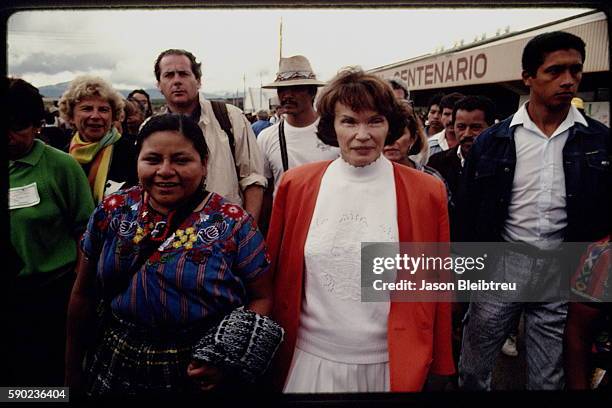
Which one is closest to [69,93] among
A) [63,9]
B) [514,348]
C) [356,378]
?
[63,9]

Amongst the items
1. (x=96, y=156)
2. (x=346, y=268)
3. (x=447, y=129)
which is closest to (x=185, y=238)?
(x=346, y=268)

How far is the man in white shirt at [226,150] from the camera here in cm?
218

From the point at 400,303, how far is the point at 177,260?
2.32ft

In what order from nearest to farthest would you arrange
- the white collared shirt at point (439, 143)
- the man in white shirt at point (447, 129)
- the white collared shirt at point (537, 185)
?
1. the white collared shirt at point (537, 185)
2. the man in white shirt at point (447, 129)
3. the white collared shirt at point (439, 143)

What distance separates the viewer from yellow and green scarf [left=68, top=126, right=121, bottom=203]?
1.87 metres

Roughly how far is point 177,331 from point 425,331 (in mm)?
786

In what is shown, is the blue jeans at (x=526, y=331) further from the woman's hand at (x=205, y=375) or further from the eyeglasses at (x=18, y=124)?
the eyeglasses at (x=18, y=124)

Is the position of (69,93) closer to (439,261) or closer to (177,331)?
(177,331)

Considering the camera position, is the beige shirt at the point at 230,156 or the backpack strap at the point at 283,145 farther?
the backpack strap at the point at 283,145

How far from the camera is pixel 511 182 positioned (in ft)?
6.43

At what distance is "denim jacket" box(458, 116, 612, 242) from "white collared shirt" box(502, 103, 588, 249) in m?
0.03

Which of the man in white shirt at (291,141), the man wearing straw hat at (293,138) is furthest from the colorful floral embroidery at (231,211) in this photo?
the man wearing straw hat at (293,138)

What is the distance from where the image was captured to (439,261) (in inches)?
59.3

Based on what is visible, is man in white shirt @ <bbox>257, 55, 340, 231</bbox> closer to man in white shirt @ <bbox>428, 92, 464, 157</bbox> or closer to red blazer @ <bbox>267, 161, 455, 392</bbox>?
red blazer @ <bbox>267, 161, 455, 392</bbox>
